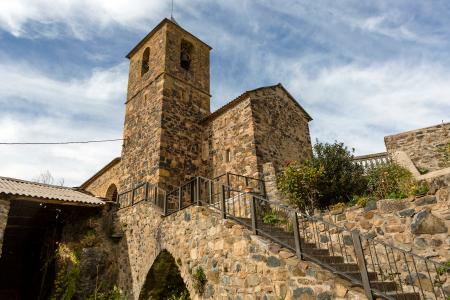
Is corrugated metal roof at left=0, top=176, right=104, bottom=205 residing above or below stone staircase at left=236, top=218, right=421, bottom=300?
above

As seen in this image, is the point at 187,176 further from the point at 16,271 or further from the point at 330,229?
the point at 16,271

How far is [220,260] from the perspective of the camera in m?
7.28

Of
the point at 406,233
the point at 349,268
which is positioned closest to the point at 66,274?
the point at 349,268

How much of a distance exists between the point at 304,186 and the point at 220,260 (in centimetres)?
338

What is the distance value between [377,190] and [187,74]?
11206 millimetres

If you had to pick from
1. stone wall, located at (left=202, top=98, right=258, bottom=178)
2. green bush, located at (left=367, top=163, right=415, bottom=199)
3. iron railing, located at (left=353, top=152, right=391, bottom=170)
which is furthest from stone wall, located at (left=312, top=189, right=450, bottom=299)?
stone wall, located at (left=202, top=98, right=258, bottom=178)

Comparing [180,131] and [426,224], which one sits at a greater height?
[180,131]

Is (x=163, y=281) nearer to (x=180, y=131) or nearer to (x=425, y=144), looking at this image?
(x=180, y=131)

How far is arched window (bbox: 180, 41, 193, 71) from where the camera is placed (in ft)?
55.7

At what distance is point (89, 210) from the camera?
1270 centimetres

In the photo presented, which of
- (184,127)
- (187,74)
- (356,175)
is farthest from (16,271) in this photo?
(356,175)

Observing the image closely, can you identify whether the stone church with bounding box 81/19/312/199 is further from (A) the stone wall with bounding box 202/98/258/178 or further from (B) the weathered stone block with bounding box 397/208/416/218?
(B) the weathered stone block with bounding box 397/208/416/218

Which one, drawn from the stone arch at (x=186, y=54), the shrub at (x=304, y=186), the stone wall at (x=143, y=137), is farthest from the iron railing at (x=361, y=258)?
the stone arch at (x=186, y=54)

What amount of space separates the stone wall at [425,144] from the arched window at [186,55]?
35.5 ft
